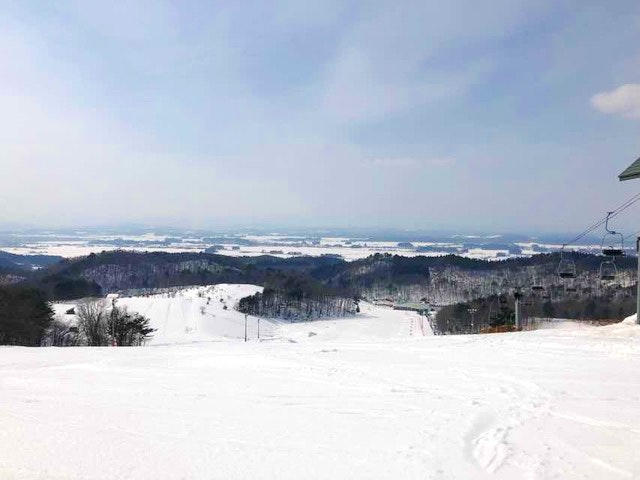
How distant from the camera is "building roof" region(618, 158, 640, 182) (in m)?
17.8

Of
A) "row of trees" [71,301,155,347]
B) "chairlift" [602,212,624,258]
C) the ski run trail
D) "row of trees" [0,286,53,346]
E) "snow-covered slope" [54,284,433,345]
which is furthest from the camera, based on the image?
"snow-covered slope" [54,284,433,345]

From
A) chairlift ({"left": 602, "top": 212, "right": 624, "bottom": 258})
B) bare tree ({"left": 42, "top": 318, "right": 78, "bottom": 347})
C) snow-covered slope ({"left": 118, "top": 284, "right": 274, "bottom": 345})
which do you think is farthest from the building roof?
snow-covered slope ({"left": 118, "top": 284, "right": 274, "bottom": 345})

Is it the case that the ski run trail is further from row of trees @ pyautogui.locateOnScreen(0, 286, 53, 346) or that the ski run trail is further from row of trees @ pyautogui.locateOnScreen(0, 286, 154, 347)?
row of trees @ pyautogui.locateOnScreen(0, 286, 154, 347)

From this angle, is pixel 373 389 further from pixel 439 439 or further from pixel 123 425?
pixel 123 425

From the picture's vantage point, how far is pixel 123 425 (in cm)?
579

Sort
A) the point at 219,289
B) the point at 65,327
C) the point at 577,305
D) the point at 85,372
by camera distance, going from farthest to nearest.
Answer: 1. the point at 219,289
2. the point at 577,305
3. the point at 65,327
4. the point at 85,372

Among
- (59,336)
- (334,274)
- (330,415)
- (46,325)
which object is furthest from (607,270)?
(334,274)

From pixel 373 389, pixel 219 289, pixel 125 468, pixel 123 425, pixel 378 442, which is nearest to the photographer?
pixel 125 468

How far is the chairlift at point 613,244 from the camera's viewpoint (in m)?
16.0

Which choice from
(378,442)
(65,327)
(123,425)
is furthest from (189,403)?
(65,327)

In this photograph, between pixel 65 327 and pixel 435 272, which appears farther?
pixel 435 272

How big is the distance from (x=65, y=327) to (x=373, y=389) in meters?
48.6

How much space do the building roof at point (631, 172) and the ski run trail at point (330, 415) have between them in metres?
8.24

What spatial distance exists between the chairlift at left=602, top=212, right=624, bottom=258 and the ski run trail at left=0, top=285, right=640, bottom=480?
14.8ft
